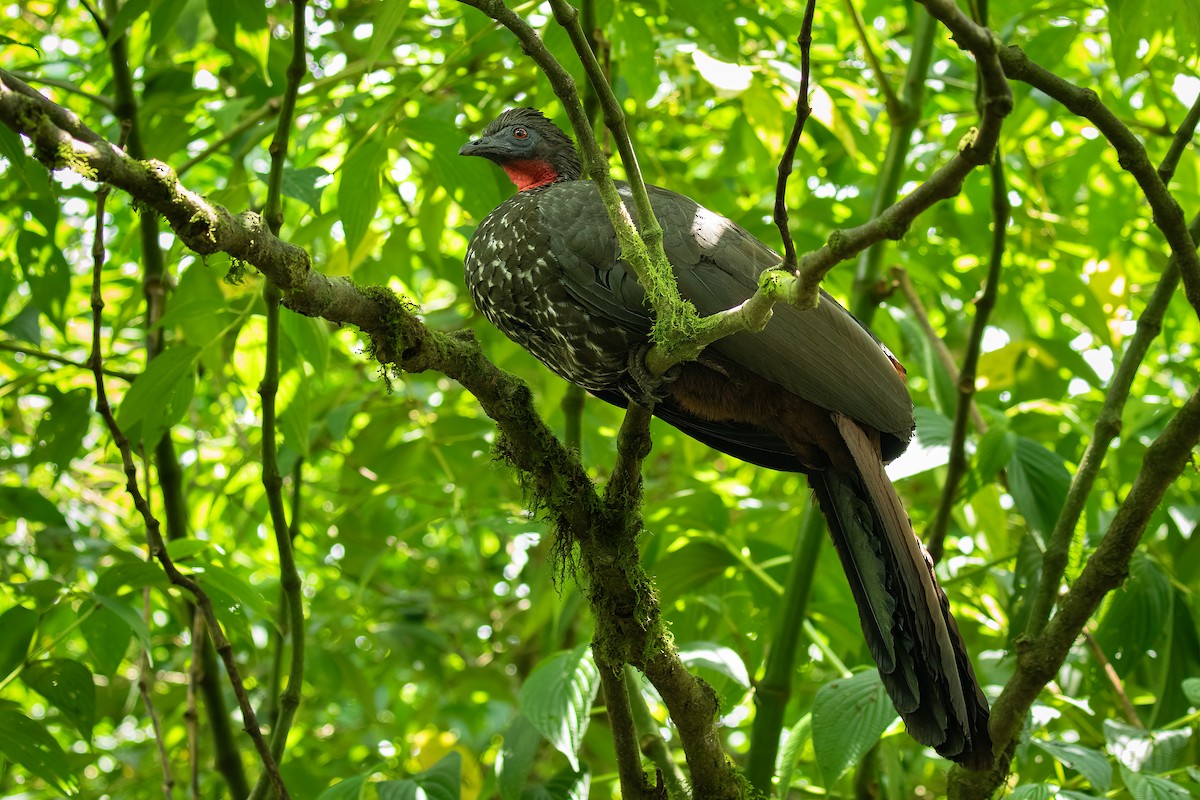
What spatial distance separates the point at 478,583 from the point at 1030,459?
12.1 ft

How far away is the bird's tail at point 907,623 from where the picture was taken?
2309 millimetres

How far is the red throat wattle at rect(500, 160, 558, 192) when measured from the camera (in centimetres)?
355

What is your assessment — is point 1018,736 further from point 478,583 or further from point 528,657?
point 478,583

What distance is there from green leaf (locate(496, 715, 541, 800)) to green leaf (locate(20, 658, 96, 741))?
99 cm

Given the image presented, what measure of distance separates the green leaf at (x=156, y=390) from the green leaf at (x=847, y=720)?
1.74m

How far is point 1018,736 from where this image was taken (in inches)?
96.8

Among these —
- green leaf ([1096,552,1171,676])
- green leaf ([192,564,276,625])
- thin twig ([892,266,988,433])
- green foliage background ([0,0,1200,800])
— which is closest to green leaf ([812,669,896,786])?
green foliage background ([0,0,1200,800])

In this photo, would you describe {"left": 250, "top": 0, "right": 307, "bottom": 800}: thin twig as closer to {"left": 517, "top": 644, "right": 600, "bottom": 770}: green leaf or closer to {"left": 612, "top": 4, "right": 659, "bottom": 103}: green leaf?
{"left": 517, "top": 644, "right": 600, "bottom": 770}: green leaf

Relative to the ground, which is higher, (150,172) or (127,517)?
(127,517)

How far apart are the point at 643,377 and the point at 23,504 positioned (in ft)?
6.12

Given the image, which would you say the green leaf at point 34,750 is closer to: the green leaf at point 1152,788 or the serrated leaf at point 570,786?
the serrated leaf at point 570,786

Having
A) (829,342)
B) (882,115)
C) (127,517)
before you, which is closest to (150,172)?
(829,342)

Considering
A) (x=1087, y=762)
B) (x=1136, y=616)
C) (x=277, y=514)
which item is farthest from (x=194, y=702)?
(x=1136, y=616)

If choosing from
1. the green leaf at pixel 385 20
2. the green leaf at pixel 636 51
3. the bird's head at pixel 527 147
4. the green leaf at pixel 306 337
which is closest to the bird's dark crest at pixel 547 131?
the bird's head at pixel 527 147
